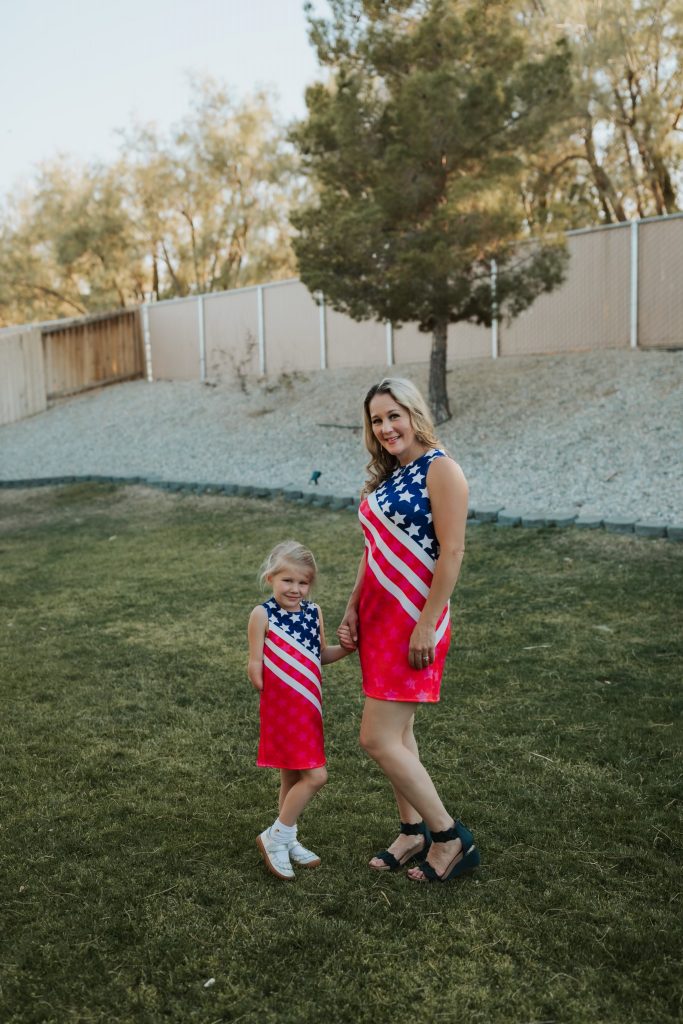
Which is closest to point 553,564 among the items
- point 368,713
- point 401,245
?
point 368,713

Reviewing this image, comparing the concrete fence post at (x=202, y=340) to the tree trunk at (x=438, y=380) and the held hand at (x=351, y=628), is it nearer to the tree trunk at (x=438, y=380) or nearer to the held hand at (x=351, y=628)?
the tree trunk at (x=438, y=380)

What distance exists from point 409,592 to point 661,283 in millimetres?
11414

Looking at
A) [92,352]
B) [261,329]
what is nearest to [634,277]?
[261,329]

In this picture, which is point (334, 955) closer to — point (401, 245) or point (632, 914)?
point (632, 914)

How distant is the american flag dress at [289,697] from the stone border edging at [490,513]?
5134 mm

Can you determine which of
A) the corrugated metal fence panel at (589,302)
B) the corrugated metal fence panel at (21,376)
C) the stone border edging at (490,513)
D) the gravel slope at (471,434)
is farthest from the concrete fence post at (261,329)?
the stone border edging at (490,513)

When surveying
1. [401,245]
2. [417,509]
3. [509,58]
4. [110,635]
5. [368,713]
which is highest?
[509,58]

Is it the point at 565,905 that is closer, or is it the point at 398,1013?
the point at 398,1013

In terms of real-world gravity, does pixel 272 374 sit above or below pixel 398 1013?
above

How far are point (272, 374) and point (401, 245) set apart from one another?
25.5 ft

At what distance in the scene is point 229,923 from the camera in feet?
8.14

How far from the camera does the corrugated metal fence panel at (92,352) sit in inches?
855

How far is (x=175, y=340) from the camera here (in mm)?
21781

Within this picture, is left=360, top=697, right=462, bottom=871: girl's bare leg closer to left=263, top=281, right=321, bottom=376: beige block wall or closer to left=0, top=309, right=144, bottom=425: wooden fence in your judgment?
left=263, top=281, right=321, bottom=376: beige block wall
